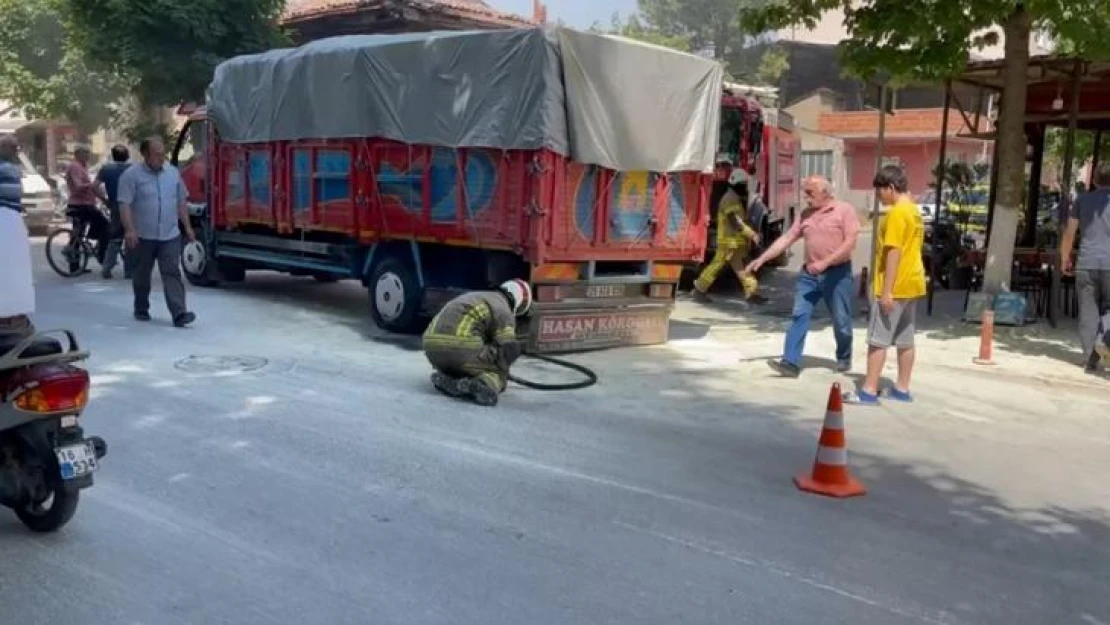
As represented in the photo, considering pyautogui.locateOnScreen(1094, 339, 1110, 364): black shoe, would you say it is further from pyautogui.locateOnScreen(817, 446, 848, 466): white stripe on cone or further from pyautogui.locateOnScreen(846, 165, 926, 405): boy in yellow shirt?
pyautogui.locateOnScreen(817, 446, 848, 466): white stripe on cone

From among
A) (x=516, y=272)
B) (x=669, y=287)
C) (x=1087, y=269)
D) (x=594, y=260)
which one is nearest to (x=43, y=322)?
(x=516, y=272)

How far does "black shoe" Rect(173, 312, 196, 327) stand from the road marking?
19.9ft

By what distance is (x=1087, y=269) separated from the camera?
906 cm

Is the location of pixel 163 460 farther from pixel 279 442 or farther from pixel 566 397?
pixel 566 397

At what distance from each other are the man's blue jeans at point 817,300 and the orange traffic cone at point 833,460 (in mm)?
3078

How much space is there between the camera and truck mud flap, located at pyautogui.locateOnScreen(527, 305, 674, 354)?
29.0ft

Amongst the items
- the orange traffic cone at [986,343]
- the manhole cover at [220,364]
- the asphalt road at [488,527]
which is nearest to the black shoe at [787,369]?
the asphalt road at [488,527]

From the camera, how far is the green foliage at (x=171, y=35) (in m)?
17.7

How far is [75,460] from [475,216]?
516cm

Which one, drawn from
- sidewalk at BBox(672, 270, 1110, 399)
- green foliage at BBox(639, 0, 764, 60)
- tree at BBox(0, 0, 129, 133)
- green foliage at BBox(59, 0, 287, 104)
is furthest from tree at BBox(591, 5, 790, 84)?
sidewalk at BBox(672, 270, 1110, 399)

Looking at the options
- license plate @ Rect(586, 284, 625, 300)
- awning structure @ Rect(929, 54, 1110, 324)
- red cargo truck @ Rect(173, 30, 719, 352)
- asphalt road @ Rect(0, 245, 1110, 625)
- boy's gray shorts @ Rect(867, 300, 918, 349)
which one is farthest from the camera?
awning structure @ Rect(929, 54, 1110, 324)

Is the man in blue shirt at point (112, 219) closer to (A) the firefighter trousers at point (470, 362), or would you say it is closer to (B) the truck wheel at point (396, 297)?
(B) the truck wheel at point (396, 297)

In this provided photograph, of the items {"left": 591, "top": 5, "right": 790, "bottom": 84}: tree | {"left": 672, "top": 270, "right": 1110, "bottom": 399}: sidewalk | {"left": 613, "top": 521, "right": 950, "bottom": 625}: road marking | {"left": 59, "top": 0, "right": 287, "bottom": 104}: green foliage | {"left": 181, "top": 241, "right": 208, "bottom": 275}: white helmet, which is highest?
{"left": 591, "top": 5, "right": 790, "bottom": 84}: tree

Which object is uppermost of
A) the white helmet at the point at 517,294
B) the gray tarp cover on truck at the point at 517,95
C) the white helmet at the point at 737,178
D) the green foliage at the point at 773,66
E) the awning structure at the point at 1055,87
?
the green foliage at the point at 773,66
